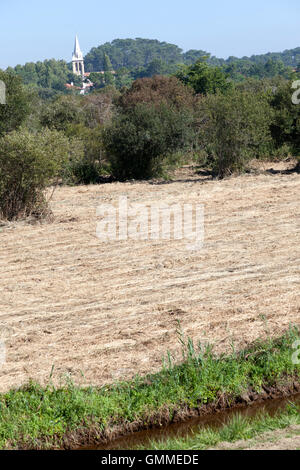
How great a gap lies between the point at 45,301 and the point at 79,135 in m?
14.6

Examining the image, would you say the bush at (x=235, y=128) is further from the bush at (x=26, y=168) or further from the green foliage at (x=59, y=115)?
the green foliage at (x=59, y=115)

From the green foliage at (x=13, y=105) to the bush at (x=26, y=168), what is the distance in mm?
8079

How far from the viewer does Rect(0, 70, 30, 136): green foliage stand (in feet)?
68.8

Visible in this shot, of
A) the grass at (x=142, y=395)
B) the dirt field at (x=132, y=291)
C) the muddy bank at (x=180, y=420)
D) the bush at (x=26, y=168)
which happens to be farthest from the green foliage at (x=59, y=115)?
the muddy bank at (x=180, y=420)

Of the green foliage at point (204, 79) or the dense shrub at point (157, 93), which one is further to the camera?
the green foliage at point (204, 79)

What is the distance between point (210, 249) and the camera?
10.6 meters

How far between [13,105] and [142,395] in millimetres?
16953

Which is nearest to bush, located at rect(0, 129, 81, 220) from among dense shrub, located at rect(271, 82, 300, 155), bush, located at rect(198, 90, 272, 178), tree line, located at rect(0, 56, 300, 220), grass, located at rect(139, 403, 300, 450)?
tree line, located at rect(0, 56, 300, 220)

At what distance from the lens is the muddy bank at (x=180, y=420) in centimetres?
552

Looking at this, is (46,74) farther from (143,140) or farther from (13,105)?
(143,140)
